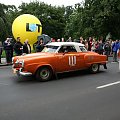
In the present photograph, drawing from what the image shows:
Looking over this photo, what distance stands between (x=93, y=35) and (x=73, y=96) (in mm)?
30680

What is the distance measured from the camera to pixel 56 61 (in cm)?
1363

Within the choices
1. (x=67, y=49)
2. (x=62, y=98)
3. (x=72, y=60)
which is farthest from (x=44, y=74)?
(x=62, y=98)

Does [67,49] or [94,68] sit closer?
[67,49]

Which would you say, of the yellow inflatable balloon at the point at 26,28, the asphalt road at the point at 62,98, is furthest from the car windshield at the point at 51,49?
the yellow inflatable balloon at the point at 26,28

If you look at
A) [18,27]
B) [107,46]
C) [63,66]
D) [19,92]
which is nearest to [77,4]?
[18,27]

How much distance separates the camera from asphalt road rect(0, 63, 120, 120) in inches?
305

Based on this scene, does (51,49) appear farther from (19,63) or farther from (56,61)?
(19,63)

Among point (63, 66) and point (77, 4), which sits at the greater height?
point (77, 4)

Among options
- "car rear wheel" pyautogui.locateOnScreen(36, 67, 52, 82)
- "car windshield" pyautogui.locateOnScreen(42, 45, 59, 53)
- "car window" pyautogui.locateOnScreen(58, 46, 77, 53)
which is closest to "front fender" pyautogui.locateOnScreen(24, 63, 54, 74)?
"car rear wheel" pyautogui.locateOnScreen(36, 67, 52, 82)

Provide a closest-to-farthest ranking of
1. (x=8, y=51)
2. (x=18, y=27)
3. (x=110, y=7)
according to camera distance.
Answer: (x=8, y=51), (x=18, y=27), (x=110, y=7)

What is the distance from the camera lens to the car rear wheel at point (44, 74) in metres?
13.2

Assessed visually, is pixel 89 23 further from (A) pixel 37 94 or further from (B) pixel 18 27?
(A) pixel 37 94

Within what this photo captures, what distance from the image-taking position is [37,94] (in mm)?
10273

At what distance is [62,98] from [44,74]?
3814 mm
